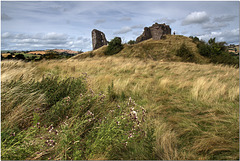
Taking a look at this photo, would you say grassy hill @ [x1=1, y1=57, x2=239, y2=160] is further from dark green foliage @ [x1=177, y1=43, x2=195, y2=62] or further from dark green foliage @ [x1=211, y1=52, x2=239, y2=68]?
dark green foliage @ [x1=211, y1=52, x2=239, y2=68]

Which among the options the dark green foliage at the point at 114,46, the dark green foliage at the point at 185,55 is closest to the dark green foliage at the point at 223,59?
the dark green foliage at the point at 185,55

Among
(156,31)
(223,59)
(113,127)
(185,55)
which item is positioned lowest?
(113,127)

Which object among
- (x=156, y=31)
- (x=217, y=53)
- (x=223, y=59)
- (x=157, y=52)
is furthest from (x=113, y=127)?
(x=156, y=31)

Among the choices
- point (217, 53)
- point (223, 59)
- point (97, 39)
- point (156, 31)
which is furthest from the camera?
point (156, 31)

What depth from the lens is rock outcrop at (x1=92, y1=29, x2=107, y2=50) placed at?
3993 centimetres

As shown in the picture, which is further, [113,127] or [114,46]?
[114,46]

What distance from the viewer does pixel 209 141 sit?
2.03 metres

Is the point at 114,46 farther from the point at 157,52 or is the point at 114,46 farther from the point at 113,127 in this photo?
the point at 113,127

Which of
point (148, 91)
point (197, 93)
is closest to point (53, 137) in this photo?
point (148, 91)

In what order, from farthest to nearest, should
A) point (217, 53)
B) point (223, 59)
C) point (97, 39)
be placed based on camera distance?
point (97, 39) → point (217, 53) → point (223, 59)

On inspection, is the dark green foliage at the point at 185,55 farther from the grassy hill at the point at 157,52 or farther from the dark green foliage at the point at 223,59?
the dark green foliage at the point at 223,59

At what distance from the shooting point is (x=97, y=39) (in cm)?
4066

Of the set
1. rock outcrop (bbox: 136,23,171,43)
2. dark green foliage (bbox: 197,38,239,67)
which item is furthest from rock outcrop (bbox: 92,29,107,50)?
dark green foliage (bbox: 197,38,239,67)

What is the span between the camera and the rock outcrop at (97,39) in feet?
131
